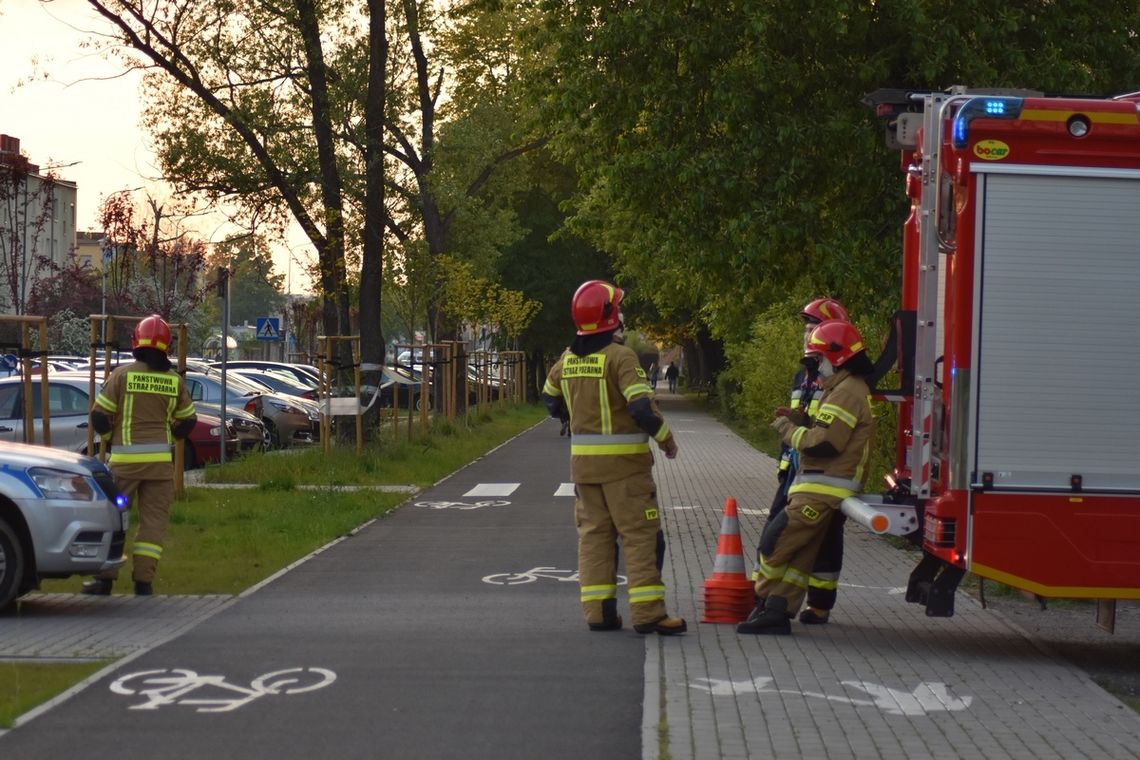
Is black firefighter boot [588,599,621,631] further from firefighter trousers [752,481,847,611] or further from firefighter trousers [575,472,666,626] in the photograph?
firefighter trousers [752,481,847,611]

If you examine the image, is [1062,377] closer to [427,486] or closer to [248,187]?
[427,486]

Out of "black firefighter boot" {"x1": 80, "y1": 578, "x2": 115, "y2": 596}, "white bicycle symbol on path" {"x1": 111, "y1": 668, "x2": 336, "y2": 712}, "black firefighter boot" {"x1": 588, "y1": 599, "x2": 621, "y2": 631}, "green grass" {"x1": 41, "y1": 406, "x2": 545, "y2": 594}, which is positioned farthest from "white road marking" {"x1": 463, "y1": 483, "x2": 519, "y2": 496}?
"white bicycle symbol on path" {"x1": 111, "y1": 668, "x2": 336, "y2": 712}

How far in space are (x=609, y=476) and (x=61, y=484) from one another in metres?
3.48

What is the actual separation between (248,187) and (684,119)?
11423 mm

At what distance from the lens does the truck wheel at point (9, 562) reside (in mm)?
10477

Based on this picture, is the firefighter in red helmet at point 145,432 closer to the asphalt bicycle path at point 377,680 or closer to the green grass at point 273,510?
the green grass at point 273,510

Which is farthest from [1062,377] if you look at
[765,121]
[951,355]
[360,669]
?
[765,121]

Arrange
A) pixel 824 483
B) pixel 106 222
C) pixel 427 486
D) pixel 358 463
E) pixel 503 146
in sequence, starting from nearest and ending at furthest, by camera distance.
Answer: pixel 824 483
pixel 427 486
pixel 358 463
pixel 503 146
pixel 106 222

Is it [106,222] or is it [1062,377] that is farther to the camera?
[106,222]

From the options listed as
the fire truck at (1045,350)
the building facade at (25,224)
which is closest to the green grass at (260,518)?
the fire truck at (1045,350)

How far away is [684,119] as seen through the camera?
18.7 m

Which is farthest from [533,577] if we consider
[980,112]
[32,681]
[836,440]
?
[980,112]

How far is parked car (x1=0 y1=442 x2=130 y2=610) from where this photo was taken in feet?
34.5

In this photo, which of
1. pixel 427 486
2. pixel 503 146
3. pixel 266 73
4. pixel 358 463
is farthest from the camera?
pixel 503 146
